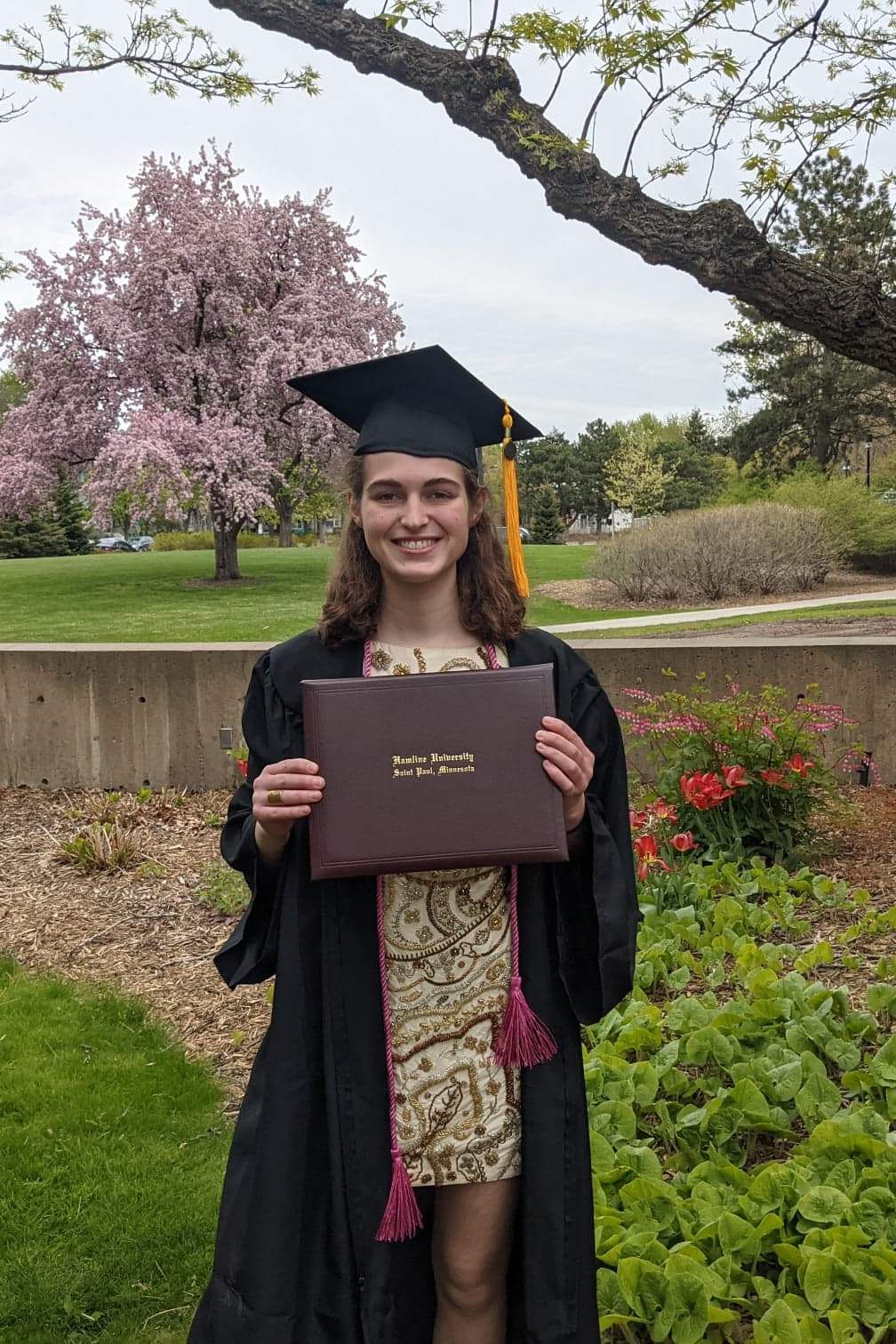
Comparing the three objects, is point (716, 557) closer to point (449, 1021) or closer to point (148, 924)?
point (148, 924)

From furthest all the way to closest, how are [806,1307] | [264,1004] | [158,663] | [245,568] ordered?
[245,568] < [158,663] < [264,1004] < [806,1307]

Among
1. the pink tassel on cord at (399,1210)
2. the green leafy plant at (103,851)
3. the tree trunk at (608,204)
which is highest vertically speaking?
the tree trunk at (608,204)

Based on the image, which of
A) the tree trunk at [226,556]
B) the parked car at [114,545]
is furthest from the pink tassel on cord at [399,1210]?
the parked car at [114,545]

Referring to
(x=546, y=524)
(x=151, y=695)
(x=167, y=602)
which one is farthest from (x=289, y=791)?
(x=546, y=524)

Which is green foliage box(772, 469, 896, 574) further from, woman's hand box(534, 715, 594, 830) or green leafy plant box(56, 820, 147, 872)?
woman's hand box(534, 715, 594, 830)

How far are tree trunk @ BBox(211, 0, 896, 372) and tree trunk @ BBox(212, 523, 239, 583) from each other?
60.0 ft

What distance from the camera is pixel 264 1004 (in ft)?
13.4

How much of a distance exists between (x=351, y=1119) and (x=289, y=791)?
55cm

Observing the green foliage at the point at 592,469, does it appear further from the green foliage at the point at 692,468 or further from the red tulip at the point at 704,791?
the red tulip at the point at 704,791

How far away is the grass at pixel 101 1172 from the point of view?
2619 millimetres

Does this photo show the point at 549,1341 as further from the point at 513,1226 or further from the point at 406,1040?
the point at 406,1040

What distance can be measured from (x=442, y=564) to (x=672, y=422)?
251ft

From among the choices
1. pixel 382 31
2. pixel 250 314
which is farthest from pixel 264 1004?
pixel 250 314

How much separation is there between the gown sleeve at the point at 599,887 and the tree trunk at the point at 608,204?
273 cm
